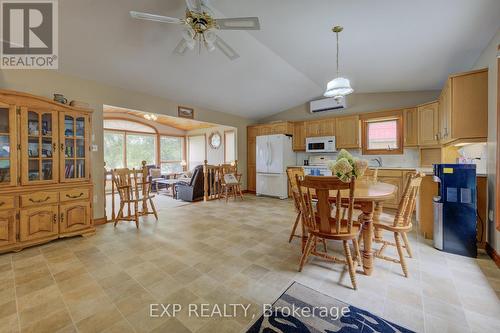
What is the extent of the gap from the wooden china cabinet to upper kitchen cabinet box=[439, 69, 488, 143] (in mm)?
5117

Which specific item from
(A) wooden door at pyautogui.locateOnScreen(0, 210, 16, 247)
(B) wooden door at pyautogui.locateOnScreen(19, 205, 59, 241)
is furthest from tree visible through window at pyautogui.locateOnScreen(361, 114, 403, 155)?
(A) wooden door at pyautogui.locateOnScreen(0, 210, 16, 247)

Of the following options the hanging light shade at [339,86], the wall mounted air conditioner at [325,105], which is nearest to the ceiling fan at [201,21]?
the hanging light shade at [339,86]

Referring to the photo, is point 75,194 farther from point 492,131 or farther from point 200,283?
point 492,131

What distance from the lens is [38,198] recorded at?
2.63 meters

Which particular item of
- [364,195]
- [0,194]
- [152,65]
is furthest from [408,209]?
[0,194]

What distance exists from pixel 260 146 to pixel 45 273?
4969 millimetres

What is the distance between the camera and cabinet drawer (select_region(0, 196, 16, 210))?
2.40 meters

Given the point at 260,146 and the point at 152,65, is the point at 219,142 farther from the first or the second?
the point at 152,65

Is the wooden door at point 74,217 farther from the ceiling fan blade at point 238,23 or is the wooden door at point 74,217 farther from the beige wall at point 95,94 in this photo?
the ceiling fan blade at point 238,23

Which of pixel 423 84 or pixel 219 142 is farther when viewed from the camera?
pixel 219 142

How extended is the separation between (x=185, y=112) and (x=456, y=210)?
5.03 m

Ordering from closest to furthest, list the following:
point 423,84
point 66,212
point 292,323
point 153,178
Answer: point 292,323 < point 66,212 < point 423,84 < point 153,178

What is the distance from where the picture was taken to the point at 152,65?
133 inches

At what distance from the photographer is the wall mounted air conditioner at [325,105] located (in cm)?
518
